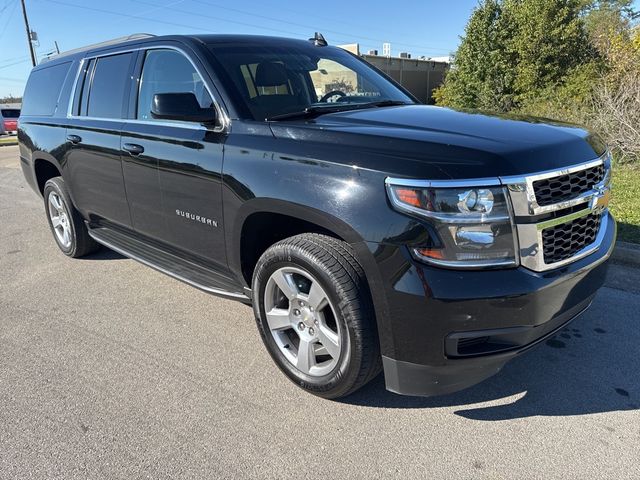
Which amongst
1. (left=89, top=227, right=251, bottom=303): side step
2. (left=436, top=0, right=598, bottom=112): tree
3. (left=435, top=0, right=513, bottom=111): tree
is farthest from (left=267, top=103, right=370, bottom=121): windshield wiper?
(left=435, top=0, right=513, bottom=111): tree

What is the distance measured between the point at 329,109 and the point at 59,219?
3.70 metres

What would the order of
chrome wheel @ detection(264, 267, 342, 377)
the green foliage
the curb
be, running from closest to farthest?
chrome wheel @ detection(264, 267, 342, 377)
the curb
the green foliage

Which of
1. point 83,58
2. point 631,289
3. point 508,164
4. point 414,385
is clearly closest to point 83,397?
point 414,385

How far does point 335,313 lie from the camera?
2453mm

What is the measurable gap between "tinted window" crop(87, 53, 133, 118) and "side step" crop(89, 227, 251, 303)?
40.8 inches

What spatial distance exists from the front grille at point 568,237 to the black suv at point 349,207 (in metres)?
0.01

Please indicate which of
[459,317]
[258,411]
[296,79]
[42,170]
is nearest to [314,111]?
[296,79]

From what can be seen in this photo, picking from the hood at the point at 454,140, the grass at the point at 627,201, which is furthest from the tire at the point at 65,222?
the grass at the point at 627,201

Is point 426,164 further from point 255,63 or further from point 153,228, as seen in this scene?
point 153,228

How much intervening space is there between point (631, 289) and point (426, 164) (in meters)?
2.86

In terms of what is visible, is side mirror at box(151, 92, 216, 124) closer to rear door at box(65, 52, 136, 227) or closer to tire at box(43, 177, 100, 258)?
rear door at box(65, 52, 136, 227)

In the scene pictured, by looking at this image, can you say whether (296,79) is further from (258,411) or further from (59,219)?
(59,219)

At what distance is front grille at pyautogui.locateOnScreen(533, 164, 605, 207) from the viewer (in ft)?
7.09

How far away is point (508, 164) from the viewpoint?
6.92 ft
